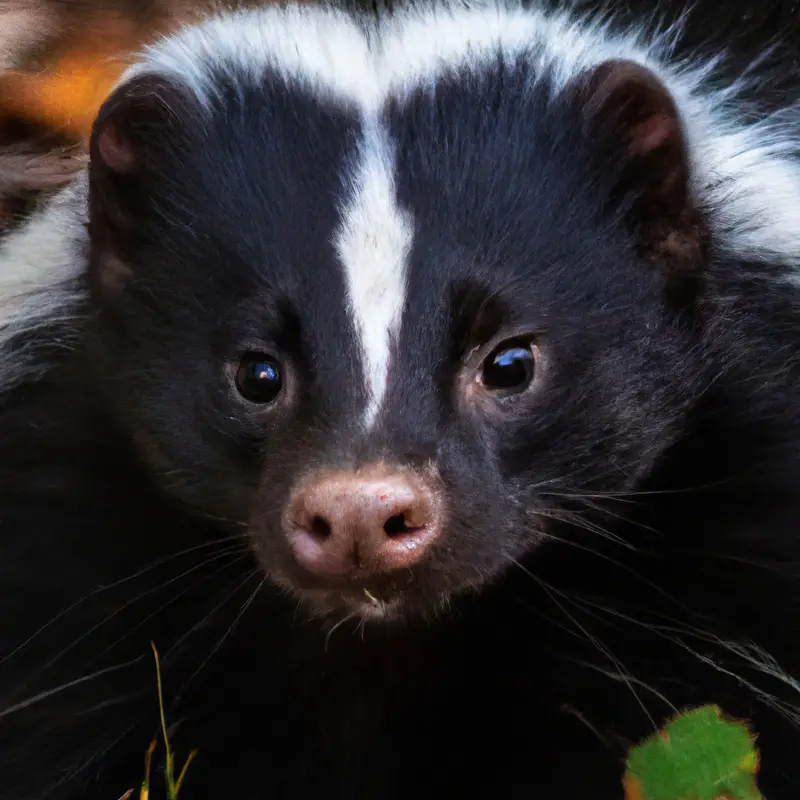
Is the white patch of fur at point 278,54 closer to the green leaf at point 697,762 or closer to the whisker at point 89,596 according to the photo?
the whisker at point 89,596

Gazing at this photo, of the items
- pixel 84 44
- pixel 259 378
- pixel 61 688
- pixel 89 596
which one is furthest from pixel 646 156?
pixel 84 44

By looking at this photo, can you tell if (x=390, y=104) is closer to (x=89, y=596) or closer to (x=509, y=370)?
(x=509, y=370)

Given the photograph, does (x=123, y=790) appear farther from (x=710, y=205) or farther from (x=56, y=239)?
(x=710, y=205)

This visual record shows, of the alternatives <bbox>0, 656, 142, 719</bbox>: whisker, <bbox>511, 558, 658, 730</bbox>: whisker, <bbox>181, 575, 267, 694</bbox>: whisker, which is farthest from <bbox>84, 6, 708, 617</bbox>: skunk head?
<bbox>0, 656, 142, 719</bbox>: whisker

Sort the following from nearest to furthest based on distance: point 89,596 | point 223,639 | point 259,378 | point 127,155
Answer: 1. point 259,378
2. point 127,155
3. point 223,639
4. point 89,596

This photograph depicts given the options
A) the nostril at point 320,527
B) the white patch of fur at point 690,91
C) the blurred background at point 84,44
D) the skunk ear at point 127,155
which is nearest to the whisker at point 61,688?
the skunk ear at point 127,155

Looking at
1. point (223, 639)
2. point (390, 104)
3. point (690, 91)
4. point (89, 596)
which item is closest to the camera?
point (390, 104)

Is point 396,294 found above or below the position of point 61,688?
above
